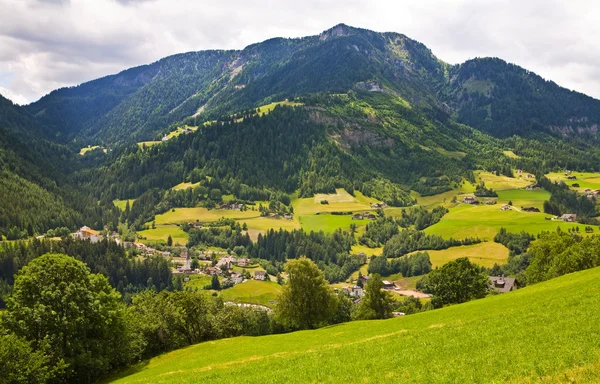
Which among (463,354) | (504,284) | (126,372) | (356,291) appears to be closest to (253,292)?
(356,291)

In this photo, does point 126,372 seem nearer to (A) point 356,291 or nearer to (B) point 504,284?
(B) point 504,284

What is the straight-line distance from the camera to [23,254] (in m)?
195

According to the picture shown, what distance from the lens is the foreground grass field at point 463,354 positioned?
2520 cm

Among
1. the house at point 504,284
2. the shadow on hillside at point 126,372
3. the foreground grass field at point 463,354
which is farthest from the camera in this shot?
the house at point 504,284

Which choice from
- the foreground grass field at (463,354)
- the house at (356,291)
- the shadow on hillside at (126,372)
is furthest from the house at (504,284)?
the shadow on hillside at (126,372)

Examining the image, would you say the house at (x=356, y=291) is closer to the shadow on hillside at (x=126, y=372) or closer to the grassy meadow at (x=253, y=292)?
the grassy meadow at (x=253, y=292)

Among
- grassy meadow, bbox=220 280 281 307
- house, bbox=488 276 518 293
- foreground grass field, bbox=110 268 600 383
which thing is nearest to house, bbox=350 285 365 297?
grassy meadow, bbox=220 280 281 307

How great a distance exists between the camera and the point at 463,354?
30250mm

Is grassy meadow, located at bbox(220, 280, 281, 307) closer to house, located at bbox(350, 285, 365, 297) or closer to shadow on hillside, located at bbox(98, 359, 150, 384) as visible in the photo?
house, located at bbox(350, 285, 365, 297)

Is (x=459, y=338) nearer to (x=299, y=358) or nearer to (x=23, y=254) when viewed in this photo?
(x=299, y=358)

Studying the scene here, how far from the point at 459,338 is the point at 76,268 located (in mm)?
46525

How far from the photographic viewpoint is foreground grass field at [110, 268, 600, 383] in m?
25.2

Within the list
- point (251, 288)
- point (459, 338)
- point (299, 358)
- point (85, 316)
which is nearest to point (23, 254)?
point (251, 288)

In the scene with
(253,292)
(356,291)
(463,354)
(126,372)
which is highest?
(463,354)
